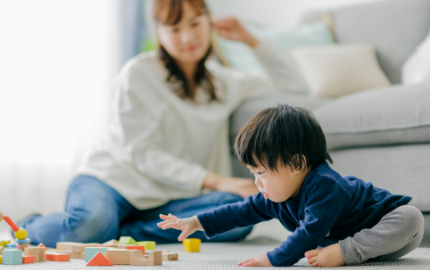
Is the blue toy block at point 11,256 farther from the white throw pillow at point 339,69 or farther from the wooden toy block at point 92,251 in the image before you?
the white throw pillow at point 339,69

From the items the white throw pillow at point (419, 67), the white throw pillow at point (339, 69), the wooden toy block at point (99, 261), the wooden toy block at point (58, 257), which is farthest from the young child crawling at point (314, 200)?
the white throw pillow at point (339, 69)

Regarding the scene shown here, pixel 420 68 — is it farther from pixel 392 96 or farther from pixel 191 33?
pixel 191 33

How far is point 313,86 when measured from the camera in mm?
1880

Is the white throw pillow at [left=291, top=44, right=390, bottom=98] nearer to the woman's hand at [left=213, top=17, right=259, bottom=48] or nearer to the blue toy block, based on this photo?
the woman's hand at [left=213, top=17, right=259, bottom=48]

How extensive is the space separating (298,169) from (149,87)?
79 centimetres

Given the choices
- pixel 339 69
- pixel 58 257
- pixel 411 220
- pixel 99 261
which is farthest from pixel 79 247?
pixel 339 69

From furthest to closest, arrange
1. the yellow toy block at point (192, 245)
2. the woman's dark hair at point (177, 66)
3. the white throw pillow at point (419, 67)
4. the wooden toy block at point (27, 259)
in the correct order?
1. the white throw pillow at point (419, 67)
2. the woman's dark hair at point (177, 66)
3. the yellow toy block at point (192, 245)
4. the wooden toy block at point (27, 259)

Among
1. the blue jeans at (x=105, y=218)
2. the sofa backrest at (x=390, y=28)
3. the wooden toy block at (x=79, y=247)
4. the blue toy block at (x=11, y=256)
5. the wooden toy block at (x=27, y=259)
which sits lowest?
the blue jeans at (x=105, y=218)

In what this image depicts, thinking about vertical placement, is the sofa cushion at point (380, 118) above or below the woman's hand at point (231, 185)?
above

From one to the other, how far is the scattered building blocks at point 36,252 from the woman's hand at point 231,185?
0.53 metres

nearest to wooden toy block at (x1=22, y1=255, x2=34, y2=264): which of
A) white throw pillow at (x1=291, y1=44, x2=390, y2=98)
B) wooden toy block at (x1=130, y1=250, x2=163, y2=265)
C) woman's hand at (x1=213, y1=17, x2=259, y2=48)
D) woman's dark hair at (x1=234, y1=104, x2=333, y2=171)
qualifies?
Result: wooden toy block at (x1=130, y1=250, x2=163, y2=265)

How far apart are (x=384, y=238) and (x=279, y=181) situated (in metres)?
0.21

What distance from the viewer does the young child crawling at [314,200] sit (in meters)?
0.75

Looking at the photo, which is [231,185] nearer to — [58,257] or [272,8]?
[58,257]
